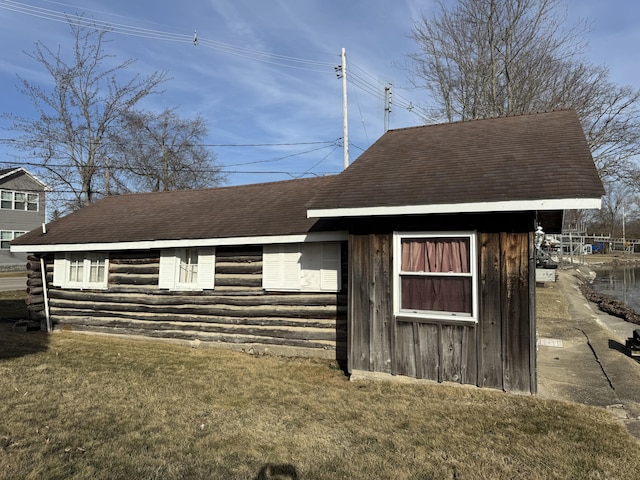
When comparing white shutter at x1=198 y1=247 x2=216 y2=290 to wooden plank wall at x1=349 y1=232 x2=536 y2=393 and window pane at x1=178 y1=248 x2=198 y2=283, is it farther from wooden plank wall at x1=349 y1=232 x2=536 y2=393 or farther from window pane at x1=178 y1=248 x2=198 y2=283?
wooden plank wall at x1=349 y1=232 x2=536 y2=393

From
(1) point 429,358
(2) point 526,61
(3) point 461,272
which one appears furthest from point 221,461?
(2) point 526,61

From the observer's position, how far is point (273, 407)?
5422 millimetres

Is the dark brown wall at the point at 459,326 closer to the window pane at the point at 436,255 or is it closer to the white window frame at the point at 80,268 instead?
the window pane at the point at 436,255

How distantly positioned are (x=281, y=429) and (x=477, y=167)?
4672mm

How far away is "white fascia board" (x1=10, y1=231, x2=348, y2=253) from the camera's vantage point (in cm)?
762

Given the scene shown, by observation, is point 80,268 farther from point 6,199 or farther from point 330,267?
point 6,199

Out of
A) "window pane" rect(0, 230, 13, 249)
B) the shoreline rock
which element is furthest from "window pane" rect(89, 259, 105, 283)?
"window pane" rect(0, 230, 13, 249)

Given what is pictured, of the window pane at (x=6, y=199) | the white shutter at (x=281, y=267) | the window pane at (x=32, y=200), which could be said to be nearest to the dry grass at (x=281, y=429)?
the white shutter at (x=281, y=267)

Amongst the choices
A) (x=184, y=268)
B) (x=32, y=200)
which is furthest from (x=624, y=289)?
(x=32, y=200)

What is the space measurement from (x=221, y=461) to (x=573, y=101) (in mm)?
22091

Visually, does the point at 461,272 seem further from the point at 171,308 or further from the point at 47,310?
the point at 47,310

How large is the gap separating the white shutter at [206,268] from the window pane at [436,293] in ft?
14.7

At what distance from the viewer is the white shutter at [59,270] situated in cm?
1064

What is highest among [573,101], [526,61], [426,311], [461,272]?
[526,61]
